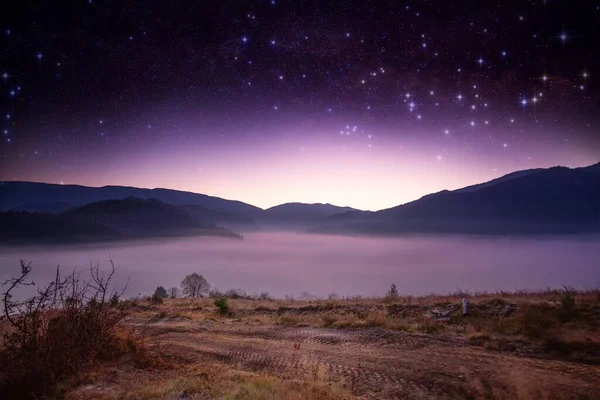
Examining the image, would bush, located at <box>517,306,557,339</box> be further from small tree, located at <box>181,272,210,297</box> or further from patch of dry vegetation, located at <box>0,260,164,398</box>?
small tree, located at <box>181,272,210,297</box>

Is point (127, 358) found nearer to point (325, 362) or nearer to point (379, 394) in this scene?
point (325, 362)

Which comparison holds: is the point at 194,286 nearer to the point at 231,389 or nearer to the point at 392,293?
the point at 392,293

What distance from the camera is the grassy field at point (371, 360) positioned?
6.97 metres

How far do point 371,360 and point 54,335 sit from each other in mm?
8620

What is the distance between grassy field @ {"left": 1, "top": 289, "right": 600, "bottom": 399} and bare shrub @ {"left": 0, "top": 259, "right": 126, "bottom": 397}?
1.75ft

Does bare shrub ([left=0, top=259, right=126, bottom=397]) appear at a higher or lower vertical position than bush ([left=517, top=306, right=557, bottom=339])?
higher

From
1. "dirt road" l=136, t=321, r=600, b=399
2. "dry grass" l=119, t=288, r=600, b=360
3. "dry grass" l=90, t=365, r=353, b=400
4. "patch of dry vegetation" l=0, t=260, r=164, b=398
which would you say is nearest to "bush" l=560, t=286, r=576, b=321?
"dry grass" l=119, t=288, r=600, b=360

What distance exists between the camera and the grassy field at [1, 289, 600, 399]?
22.9 feet

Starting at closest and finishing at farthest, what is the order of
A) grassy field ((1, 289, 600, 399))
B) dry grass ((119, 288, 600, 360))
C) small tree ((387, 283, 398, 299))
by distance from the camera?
grassy field ((1, 289, 600, 399)), dry grass ((119, 288, 600, 360)), small tree ((387, 283, 398, 299))

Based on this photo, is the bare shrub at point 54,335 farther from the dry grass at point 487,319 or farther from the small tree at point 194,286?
the small tree at point 194,286

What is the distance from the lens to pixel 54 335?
308 inches

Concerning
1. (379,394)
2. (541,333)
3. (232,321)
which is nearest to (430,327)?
(541,333)

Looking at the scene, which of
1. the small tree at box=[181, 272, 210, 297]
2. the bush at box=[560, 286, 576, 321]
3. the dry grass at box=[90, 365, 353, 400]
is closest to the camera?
the dry grass at box=[90, 365, 353, 400]

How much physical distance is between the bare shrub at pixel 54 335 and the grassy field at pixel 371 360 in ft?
1.75
